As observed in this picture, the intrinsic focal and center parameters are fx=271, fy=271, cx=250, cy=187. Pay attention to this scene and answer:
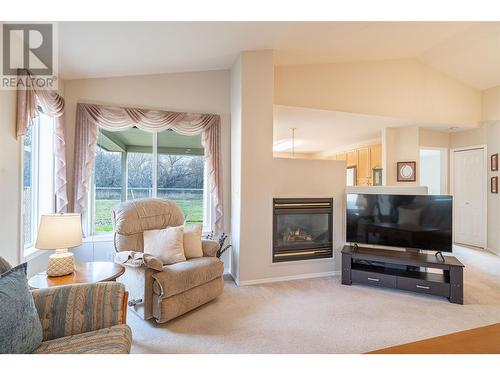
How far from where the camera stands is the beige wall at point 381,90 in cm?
404

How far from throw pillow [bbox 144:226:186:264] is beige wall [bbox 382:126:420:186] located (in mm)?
3997

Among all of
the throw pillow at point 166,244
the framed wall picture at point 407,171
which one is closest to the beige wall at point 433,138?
the framed wall picture at point 407,171

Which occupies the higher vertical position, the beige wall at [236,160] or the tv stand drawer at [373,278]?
the beige wall at [236,160]

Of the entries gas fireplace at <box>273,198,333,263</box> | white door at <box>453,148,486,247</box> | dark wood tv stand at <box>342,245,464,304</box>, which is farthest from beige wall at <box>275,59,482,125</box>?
dark wood tv stand at <box>342,245,464,304</box>

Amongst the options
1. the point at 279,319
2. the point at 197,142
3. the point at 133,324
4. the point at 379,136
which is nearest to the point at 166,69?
the point at 197,142

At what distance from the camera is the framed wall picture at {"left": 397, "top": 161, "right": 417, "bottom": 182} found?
497cm

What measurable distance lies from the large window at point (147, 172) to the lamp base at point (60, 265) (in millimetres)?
1596

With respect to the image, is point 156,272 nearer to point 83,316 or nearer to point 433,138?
point 83,316

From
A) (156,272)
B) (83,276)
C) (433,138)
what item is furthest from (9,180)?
(433,138)

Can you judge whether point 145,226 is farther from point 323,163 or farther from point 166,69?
point 323,163

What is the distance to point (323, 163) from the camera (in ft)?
12.3

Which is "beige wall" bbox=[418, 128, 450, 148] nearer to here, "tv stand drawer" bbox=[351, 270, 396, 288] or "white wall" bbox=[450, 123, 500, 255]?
"white wall" bbox=[450, 123, 500, 255]

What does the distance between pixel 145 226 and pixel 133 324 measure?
991 mm

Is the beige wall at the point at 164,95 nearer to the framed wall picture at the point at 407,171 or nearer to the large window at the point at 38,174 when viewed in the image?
the large window at the point at 38,174
